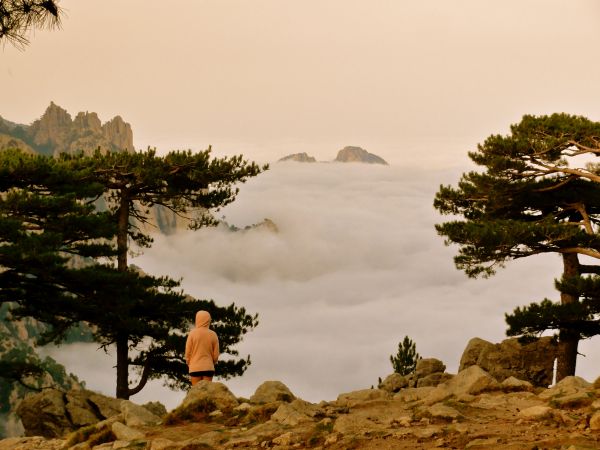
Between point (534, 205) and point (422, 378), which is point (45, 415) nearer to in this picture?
point (422, 378)

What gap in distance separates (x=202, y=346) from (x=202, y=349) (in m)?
0.07

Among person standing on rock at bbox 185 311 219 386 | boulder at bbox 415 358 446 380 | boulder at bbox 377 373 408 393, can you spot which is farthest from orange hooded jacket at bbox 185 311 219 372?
boulder at bbox 415 358 446 380

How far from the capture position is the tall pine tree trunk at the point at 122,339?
2473 centimetres

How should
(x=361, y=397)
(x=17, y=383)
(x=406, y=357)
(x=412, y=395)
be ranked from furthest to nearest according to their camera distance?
(x=17, y=383)
(x=406, y=357)
(x=361, y=397)
(x=412, y=395)

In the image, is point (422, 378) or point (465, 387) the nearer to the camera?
point (465, 387)

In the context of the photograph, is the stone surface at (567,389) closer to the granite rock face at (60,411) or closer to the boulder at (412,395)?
the boulder at (412,395)

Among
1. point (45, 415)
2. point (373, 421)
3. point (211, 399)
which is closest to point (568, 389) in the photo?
point (373, 421)

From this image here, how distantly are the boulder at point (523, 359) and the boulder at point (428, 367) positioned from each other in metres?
0.80

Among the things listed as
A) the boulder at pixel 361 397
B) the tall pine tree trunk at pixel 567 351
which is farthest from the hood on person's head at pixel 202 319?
the tall pine tree trunk at pixel 567 351

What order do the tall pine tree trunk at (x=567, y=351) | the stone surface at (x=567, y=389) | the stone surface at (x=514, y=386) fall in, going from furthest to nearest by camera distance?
the tall pine tree trunk at (x=567, y=351), the stone surface at (x=514, y=386), the stone surface at (x=567, y=389)

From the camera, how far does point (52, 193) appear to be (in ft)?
71.4

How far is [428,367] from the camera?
2345 centimetres

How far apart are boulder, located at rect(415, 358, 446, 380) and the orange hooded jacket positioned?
1137 centimetres

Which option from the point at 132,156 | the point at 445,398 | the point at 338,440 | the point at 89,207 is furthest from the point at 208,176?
the point at 338,440
